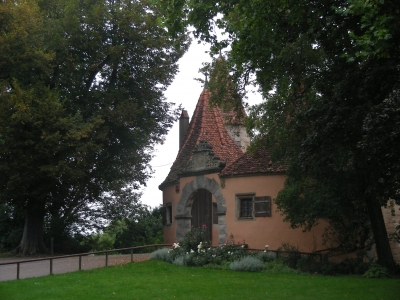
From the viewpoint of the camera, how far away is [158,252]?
67.8 feet

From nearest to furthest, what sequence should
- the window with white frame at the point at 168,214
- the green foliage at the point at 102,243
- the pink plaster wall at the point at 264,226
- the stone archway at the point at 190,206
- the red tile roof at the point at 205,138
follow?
the pink plaster wall at the point at 264,226, the stone archway at the point at 190,206, the red tile roof at the point at 205,138, the window with white frame at the point at 168,214, the green foliage at the point at 102,243

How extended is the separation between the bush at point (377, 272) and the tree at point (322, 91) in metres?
0.45

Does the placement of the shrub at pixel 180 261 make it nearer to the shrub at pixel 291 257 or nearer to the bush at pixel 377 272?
the shrub at pixel 291 257

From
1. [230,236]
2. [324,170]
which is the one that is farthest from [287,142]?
[230,236]

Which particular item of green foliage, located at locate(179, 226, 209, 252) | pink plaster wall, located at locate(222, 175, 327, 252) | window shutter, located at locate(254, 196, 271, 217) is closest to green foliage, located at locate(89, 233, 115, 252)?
pink plaster wall, located at locate(222, 175, 327, 252)

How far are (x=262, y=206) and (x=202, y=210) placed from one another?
3.61m

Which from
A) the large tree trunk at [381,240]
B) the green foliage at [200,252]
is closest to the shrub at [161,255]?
the green foliage at [200,252]

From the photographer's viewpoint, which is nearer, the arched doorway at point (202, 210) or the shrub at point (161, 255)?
the shrub at point (161, 255)

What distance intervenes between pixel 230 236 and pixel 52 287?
29.9 feet

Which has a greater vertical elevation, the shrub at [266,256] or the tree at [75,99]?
the tree at [75,99]

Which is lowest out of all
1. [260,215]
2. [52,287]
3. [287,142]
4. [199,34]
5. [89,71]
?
[52,287]

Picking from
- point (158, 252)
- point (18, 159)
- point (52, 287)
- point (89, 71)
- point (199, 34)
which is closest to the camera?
point (52, 287)

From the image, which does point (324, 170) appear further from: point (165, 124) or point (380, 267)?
point (165, 124)

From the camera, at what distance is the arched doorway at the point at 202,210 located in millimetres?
23688
